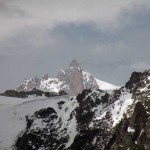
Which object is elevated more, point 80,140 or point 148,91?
point 148,91

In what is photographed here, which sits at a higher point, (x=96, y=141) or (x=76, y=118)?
(x=76, y=118)

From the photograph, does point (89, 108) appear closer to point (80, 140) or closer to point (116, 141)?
point (80, 140)

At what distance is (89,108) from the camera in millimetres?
199250

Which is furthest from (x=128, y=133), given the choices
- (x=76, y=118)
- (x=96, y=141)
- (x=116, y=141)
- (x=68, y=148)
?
(x=76, y=118)

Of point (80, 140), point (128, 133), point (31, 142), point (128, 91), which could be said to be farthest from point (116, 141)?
point (31, 142)

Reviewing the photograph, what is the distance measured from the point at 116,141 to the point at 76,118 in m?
46.5

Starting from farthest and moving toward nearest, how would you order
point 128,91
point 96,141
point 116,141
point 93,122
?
point 128,91, point 93,122, point 96,141, point 116,141

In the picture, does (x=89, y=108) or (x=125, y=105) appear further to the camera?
(x=89, y=108)

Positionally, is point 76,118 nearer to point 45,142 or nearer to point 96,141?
point 45,142

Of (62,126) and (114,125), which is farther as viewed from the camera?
(62,126)

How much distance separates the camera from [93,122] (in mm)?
176750

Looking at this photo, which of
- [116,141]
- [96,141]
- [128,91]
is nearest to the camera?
[116,141]

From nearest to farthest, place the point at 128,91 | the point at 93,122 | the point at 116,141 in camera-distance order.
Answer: the point at 116,141, the point at 93,122, the point at 128,91

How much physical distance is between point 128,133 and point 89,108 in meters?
47.6
